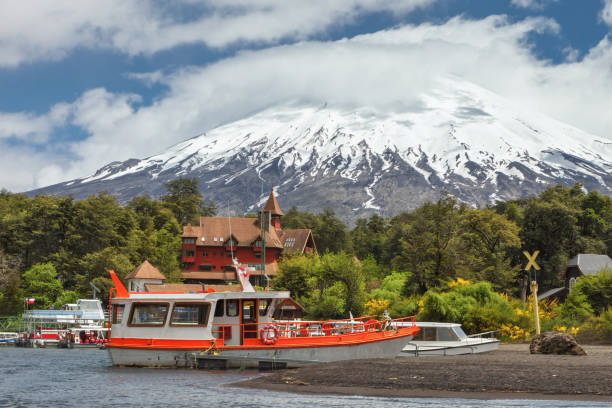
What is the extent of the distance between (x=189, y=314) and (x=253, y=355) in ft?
11.0

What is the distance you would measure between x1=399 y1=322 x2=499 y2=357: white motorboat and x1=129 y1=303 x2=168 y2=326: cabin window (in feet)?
36.6

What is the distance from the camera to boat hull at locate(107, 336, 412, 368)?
3084 centimetres

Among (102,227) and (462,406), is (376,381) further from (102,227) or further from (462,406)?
(102,227)

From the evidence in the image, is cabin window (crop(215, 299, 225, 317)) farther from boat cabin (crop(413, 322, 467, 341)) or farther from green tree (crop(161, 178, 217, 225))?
green tree (crop(161, 178, 217, 225))

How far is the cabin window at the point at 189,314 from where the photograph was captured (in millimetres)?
31844

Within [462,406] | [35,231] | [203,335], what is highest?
[35,231]

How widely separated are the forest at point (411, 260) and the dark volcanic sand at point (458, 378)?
16.7 meters

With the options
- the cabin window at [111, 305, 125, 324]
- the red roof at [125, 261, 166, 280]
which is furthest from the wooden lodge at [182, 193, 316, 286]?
the cabin window at [111, 305, 125, 324]

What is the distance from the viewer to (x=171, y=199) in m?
132

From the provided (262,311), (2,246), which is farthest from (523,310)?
(2,246)

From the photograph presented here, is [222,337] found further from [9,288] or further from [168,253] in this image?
[168,253]

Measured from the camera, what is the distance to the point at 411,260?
56.7 meters

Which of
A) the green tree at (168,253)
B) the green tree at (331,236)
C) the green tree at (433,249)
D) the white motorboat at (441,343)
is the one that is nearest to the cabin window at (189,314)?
the white motorboat at (441,343)

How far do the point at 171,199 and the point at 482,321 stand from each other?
93737 millimetres
